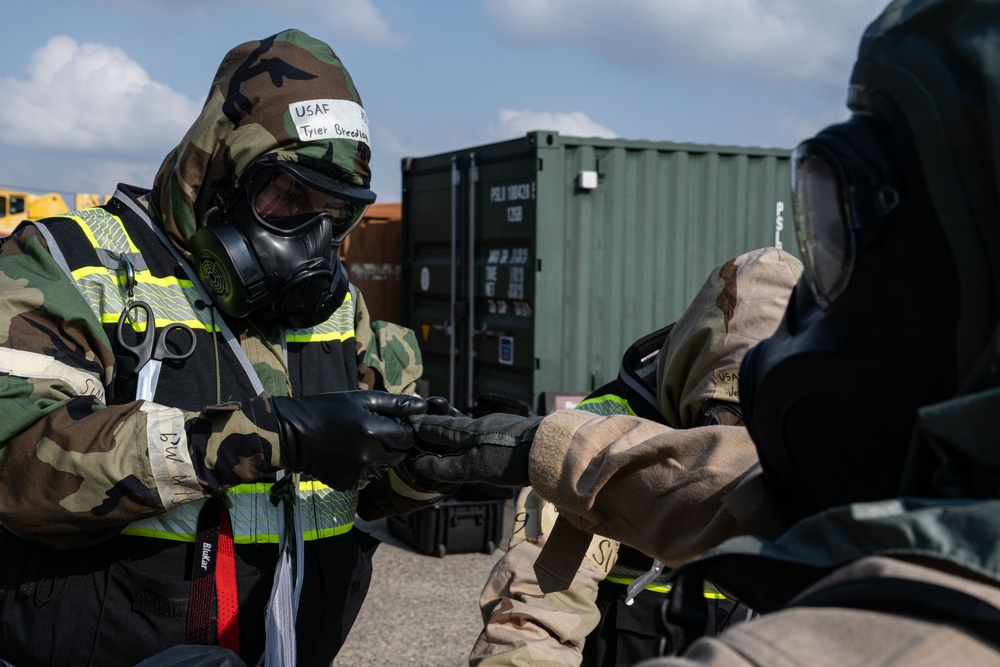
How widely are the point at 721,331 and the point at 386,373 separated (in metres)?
0.96

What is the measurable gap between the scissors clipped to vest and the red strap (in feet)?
1.12

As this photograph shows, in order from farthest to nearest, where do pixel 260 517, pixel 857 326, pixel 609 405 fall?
pixel 609 405
pixel 260 517
pixel 857 326

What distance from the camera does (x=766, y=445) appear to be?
99 cm

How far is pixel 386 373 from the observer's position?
2.57 metres

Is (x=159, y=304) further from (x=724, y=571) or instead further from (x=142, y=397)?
(x=724, y=571)

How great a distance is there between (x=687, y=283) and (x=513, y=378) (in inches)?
66.1

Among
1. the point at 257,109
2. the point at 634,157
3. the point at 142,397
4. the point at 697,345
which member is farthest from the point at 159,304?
the point at 634,157

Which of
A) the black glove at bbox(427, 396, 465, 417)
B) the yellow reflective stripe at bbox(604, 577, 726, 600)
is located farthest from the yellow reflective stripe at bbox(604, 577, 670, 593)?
the black glove at bbox(427, 396, 465, 417)

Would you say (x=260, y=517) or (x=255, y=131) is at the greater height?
(x=255, y=131)

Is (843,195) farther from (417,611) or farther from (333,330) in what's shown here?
(417,611)

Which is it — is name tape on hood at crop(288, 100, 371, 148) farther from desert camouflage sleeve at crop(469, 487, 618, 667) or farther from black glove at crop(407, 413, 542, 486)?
desert camouflage sleeve at crop(469, 487, 618, 667)

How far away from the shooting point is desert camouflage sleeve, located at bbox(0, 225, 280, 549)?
5.97 feet

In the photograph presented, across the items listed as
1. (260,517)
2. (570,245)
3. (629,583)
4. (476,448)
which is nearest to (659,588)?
(629,583)

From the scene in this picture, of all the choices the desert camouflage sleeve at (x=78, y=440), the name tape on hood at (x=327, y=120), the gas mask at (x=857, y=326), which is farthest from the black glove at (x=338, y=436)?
the gas mask at (x=857, y=326)
